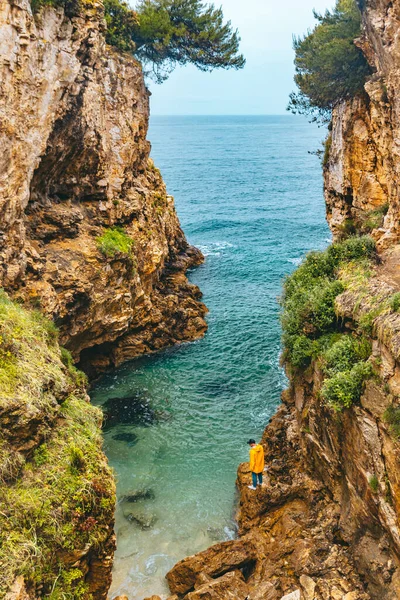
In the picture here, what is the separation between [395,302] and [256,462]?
25.3 feet

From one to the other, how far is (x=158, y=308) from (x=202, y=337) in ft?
11.3

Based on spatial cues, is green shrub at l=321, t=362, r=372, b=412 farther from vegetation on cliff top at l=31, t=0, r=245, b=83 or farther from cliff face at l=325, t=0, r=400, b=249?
vegetation on cliff top at l=31, t=0, r=245, b=83

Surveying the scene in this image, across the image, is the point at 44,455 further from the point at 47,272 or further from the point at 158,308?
the point at 158,308

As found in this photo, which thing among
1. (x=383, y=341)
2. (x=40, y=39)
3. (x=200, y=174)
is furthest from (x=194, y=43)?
(x=200, y=174)

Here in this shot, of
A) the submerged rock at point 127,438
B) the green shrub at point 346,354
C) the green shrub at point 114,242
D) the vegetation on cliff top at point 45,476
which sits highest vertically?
the green shrub at point 114,242

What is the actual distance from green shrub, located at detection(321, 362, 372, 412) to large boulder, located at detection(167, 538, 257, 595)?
560 cm

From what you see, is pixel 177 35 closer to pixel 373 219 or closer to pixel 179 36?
pixel 179 36

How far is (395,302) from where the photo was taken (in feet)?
43.5

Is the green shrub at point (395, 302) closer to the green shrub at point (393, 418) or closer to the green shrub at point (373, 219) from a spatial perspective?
the green shrub at point (393, 418)

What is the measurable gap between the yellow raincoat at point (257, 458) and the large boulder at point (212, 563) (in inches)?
101

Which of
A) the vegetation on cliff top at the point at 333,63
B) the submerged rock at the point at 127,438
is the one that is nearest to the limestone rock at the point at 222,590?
the submerged rock at the point at 127,438

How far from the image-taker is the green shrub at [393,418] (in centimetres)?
1171

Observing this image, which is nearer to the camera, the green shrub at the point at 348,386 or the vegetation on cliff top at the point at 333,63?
the green shrub at the point at 348,386

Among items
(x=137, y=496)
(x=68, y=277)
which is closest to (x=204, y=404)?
(x=137, y=496)
